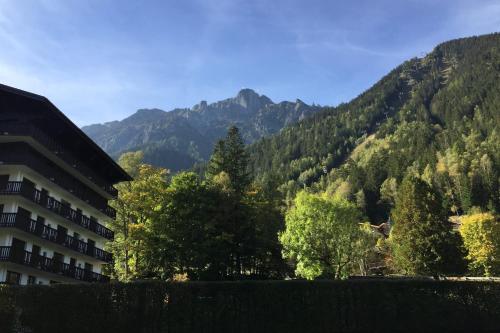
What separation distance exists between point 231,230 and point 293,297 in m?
24.3

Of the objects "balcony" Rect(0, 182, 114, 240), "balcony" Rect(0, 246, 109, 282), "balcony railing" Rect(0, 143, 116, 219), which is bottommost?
"balcony" Rect(0, 246, 109, 282)

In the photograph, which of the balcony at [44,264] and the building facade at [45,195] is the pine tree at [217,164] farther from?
the balcony at [44,264]

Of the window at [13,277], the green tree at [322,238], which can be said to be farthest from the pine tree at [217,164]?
the window at [13,277]

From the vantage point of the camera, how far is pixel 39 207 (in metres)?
42.9

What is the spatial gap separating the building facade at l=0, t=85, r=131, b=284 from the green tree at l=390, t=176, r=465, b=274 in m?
36.9

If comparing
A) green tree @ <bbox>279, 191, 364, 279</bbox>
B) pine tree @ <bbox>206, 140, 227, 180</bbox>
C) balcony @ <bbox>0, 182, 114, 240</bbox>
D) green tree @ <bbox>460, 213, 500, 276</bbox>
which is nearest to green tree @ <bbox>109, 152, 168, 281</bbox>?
balcony @ <bbox>0, 182, 114, 240</bbox>

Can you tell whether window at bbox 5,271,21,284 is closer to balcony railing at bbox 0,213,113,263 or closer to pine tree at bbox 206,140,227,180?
balcony railing at bbox 0,213,113,263

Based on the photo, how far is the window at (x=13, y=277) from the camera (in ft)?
130

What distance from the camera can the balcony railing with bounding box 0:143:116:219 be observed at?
41125 millimetres

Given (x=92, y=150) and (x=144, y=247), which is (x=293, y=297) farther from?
(x=92, y=150)

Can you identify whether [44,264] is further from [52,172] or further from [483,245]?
[483,245]

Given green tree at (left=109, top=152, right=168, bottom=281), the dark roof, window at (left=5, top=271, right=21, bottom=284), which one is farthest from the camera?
green tree at (left=109, top=152, right=168, bottom=281)

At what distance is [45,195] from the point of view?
1737 inches

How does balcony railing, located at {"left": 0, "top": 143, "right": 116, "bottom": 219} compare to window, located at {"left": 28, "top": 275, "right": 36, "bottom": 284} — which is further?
window, located at {"left": 28, "top": 275, "right": 36, "bottom": 284}
